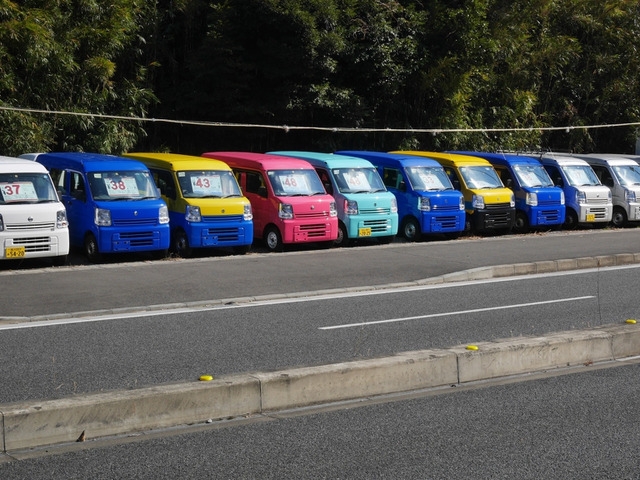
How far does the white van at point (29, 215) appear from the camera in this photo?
16922 mm

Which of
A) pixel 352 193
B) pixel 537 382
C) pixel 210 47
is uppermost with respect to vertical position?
pixel 210 47

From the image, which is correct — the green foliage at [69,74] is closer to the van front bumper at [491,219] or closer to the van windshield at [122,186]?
the van windshield at [122,186]

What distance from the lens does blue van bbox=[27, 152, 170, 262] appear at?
1830cm

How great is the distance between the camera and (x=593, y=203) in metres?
26.4

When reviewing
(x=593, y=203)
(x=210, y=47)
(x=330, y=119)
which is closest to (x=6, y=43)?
(x=210, y=47)

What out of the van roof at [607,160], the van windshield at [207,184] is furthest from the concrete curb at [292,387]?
the van roof at [607,160]

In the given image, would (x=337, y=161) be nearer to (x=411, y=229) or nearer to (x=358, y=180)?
(x=358, y=180)

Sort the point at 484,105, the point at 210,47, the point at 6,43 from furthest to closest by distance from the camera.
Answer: the point at 484,105 < the point at 210,47 < the point at 6,43

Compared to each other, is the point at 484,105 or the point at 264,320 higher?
the point at 484,105

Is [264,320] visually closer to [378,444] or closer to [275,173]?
[378,444]

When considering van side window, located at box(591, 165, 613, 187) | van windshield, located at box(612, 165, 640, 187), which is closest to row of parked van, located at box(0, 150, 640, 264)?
van windshield, located at box(612, 165, 640, 187)

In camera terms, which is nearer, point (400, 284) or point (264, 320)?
point (264, 320)

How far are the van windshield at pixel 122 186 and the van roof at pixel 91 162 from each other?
0.13 meters

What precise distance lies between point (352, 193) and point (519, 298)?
7935 millimetres
